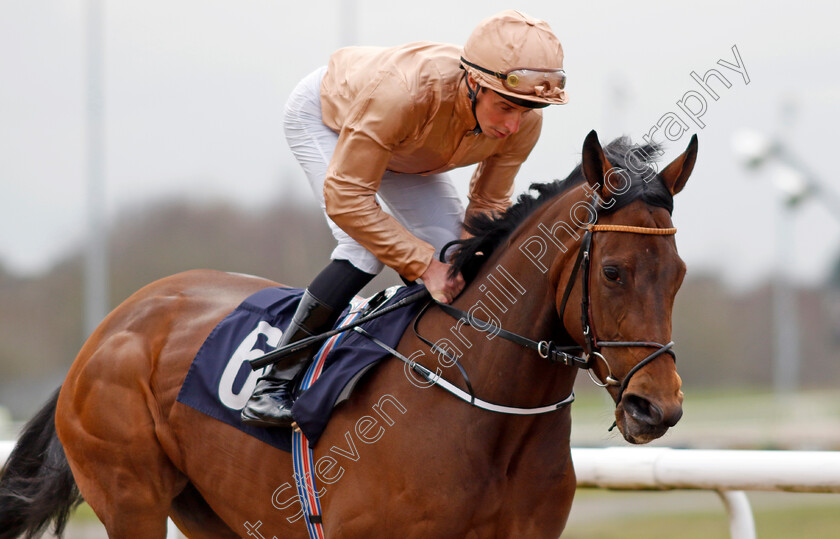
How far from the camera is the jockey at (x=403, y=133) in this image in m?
2.77

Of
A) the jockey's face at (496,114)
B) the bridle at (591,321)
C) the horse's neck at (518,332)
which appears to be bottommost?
the horse's neck at (518,332)

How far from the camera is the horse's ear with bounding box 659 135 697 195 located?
261 cm

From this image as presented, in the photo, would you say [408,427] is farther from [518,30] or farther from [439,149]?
[518,30]

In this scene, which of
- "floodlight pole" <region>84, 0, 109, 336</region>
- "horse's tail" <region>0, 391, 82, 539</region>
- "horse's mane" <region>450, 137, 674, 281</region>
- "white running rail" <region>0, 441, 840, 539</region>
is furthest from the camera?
"floodlight pole" <region>84, 0, 109, 336</region>

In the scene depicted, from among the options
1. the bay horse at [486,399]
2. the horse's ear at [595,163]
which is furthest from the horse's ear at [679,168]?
the horse's ear at [595,163]

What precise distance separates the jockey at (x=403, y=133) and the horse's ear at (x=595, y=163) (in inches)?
10.5

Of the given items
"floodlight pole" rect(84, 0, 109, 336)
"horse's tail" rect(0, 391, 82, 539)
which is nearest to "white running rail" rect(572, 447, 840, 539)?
"horse's tail" rect(0, 391, 82, 539)

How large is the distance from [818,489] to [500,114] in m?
1.69

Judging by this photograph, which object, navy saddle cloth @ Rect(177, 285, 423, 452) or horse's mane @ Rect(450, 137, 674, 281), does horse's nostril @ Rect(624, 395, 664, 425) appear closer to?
horse's mane @ Rect(450, 137, 674, 281)

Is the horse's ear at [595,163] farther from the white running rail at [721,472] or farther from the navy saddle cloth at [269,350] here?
the white running rail at [721,472]

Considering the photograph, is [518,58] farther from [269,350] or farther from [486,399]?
[269,350]

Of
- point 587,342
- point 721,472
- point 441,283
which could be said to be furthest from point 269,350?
point 721,472

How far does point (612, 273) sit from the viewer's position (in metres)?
2.43

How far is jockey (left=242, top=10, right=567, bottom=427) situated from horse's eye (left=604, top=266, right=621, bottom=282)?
596 millimetres
